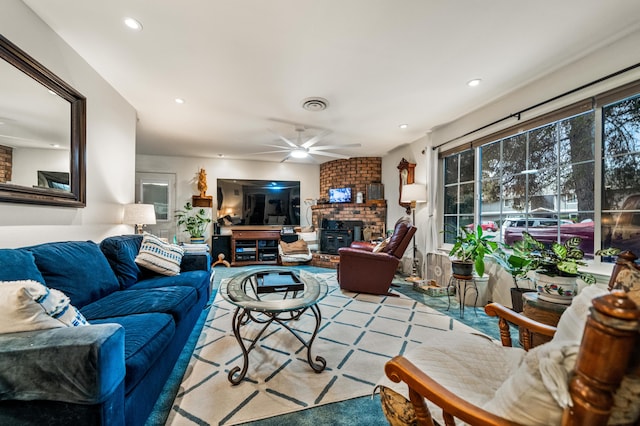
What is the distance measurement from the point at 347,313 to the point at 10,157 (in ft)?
9.36

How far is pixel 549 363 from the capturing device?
0.54 m

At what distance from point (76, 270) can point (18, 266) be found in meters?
0.36

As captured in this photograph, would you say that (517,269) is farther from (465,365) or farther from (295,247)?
(295,247)

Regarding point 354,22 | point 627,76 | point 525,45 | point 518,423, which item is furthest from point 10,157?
point 627,76

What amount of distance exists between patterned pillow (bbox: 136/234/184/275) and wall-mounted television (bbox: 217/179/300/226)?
118 inches

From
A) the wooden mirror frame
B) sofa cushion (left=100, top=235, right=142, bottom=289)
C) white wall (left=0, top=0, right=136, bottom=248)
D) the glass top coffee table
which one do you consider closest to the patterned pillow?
sofa cushion (left=100, top=235, right=142, bottom=289)

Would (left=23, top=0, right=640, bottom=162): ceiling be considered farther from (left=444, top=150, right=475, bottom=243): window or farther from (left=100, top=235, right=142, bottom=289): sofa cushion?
(left=100, top=235, right=142, bottom=289): sofa cushion

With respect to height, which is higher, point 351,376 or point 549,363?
point 549,363

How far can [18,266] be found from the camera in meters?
1.32

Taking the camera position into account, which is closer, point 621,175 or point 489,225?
point 621,175

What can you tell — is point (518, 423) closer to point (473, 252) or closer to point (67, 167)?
point (473, 252)

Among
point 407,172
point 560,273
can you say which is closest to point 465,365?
point 560,273

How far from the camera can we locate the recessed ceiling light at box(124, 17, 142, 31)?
172 centimetres

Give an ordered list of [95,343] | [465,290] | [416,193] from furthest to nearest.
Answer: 1. [416,193]
2. [465,290]
3. [95,343]
